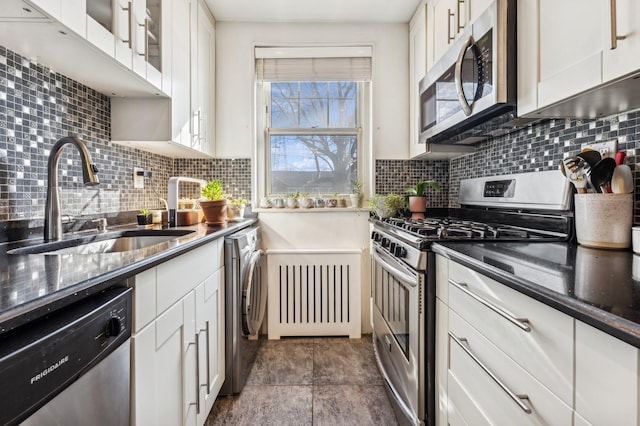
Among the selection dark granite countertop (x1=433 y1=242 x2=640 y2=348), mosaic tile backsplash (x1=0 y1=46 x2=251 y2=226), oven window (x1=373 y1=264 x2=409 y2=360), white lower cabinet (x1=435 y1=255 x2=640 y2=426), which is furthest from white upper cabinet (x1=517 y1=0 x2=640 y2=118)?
mosaic tile backsplash (x1=0 y1=46 x2=251 y2=226)

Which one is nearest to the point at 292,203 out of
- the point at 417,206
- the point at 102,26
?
the point at 417,206

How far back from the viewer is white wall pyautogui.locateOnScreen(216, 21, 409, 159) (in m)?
2.62

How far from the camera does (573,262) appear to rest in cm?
90

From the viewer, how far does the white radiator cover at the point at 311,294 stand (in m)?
2.47

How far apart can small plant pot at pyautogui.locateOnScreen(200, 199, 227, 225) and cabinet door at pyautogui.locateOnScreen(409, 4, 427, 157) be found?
4.56 feet

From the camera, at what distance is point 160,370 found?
3.32 ft

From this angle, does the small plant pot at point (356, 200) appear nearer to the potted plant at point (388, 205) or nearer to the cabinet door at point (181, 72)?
the potted plant at point (388, 205)

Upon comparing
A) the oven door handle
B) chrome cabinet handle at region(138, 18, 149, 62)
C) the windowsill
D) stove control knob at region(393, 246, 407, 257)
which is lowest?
the oven door handle

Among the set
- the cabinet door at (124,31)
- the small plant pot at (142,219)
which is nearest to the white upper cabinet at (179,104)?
the cabinet door at (124,31)

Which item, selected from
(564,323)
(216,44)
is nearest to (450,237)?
(564,323)

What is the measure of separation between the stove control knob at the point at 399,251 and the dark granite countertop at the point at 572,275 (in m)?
0.25

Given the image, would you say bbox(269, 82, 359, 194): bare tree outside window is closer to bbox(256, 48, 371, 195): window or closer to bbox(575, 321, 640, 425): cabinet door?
bbox(256, 48, 371, 195): window

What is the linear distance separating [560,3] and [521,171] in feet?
2.80

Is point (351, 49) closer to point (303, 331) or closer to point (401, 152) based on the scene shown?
point (401, 152)
